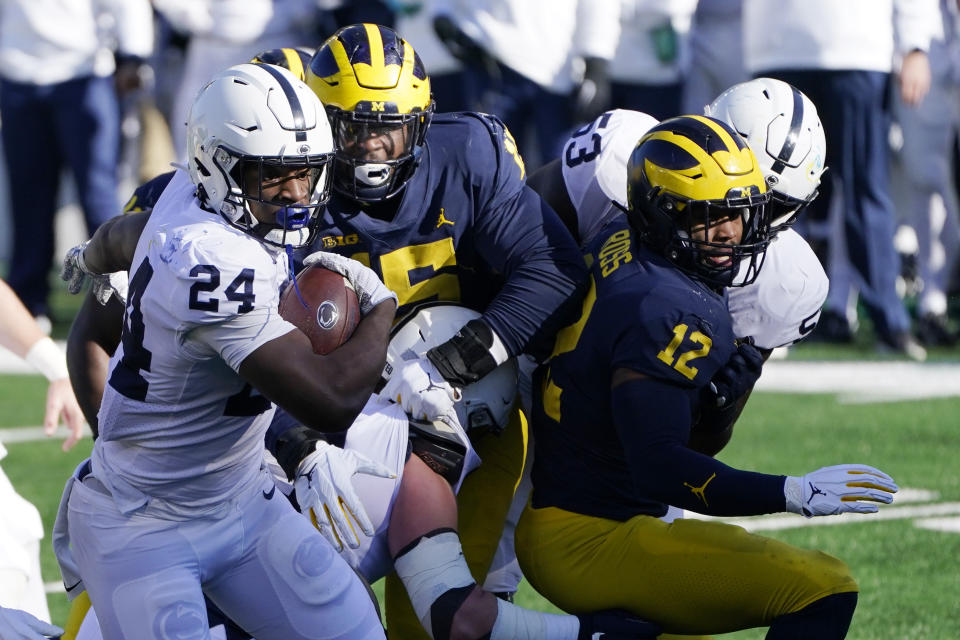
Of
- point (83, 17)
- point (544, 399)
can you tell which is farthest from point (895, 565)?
point (83, 17)

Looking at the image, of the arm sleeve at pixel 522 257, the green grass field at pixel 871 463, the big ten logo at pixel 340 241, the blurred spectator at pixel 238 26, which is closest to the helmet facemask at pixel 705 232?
the arm sleeve at pixel 522 257

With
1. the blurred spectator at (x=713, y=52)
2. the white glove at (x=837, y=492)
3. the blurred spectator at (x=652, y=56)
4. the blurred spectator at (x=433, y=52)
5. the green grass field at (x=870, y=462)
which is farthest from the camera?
the blurred spectator at (x=713, y=52)

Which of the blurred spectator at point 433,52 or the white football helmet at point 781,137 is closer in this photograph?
the white football helmet at point 781,137

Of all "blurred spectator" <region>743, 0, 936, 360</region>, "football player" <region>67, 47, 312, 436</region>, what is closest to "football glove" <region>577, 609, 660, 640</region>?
"football player" <region>67, 47, 312, 436</region>

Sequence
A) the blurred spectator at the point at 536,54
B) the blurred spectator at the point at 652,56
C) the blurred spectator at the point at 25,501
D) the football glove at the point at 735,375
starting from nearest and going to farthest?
the football glove at the point at 735,375, the blurred spectator at the point at 25,501, the blurred spectator at the point at 536,54, the blurred spectator at the point at 652,56

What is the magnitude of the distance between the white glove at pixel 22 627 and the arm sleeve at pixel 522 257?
4.39 feet

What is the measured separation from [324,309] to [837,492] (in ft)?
3.88

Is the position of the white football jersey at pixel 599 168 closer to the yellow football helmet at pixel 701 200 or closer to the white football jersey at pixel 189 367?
the yellow football helmet at pixel 701 200

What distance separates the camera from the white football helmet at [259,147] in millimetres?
3553

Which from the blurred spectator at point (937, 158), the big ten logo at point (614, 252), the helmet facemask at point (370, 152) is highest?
the helmet facemask at point (370, 152)

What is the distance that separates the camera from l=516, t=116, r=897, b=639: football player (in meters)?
3.58

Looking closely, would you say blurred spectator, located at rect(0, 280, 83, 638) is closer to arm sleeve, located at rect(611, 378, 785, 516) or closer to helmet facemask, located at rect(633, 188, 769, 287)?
arm sleeve, located at rect(611, 378, 785, 516)

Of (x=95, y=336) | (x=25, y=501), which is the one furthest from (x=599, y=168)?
(x=25, y=501)

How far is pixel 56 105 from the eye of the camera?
961 centimetres
